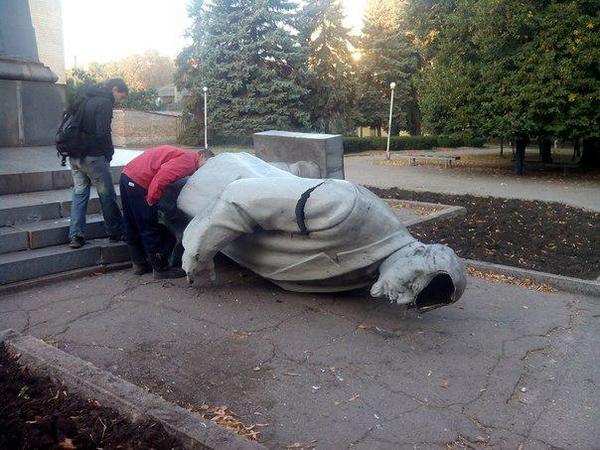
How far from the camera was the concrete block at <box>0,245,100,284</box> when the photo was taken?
489 cm

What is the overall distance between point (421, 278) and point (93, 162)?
3.44 metres

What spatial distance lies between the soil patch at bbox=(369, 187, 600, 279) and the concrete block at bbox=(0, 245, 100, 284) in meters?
4.00

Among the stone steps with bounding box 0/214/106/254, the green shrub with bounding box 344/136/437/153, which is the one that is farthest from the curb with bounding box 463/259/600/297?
the green shrub with bounding box 344/136/437/153

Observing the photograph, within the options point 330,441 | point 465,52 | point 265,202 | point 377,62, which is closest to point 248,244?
point 265,202

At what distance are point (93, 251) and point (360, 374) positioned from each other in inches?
123

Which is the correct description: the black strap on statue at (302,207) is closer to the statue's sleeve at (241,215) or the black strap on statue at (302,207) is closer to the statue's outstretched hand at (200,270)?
the statue's sleeve at (241,215)

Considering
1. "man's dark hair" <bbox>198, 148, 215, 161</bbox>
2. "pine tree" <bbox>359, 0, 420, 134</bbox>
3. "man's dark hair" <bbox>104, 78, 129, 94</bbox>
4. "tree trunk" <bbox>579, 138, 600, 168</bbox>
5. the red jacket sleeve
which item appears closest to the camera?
the red jacket sleeve

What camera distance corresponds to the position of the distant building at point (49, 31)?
33.5m

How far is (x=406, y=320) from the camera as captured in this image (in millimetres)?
4480

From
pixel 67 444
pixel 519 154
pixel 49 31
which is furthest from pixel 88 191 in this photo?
pixel 49 31

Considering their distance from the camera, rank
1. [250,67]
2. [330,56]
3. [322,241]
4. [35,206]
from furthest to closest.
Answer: [330,56] → [250,67] → [35,206] → [322,241]

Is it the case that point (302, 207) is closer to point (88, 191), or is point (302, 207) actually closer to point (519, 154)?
point (88, 191)

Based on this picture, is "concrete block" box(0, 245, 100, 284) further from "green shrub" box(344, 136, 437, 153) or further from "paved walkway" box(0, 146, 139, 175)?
"green shrub" box(344, 136, 437, 153)

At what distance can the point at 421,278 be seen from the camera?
3805mm
